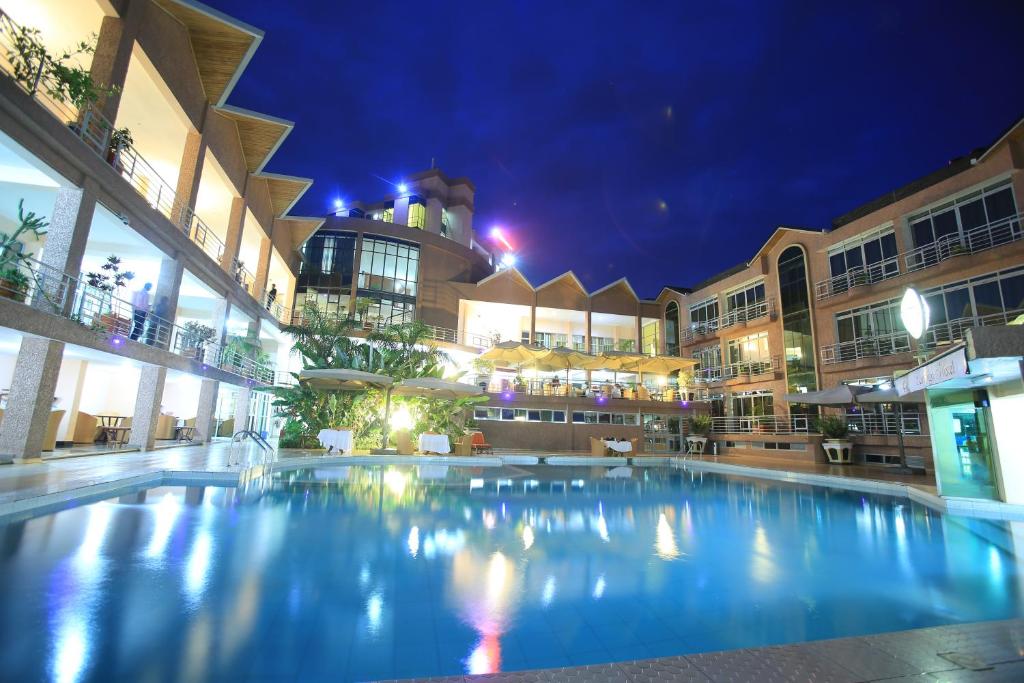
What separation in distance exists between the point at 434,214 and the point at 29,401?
34.0 meters

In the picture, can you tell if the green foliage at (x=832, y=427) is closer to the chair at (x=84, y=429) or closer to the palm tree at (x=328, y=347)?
the palm tree at (x=328, y=347)

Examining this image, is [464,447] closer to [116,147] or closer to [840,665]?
[116,147]

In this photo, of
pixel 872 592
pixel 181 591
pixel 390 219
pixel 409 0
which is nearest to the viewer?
pixel 181 591

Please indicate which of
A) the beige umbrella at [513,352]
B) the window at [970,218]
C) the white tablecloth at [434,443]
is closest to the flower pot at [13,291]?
the white tablecloth at [434,443]

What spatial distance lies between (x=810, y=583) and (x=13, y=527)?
7616 millimetres

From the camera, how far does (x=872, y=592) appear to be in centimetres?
392

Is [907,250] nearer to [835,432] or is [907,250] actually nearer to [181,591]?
[835,432]

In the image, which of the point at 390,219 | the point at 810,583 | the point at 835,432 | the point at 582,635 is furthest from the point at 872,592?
the point at 390,219

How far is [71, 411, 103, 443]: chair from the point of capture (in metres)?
12.5

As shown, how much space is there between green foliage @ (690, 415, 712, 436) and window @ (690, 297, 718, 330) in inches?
239

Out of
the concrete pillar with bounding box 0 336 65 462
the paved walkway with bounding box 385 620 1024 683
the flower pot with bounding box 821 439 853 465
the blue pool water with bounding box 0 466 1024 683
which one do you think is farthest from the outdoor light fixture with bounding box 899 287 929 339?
the concrete pillar with bounding box 0 336 65 462

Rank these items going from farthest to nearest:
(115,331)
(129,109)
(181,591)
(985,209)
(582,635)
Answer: (985,209) < (129,109) < (115,331) < (181,591) < (582,635)

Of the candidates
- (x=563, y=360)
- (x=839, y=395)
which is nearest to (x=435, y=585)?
(x=839, y=395)

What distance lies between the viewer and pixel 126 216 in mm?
11234
